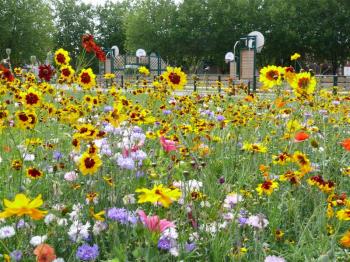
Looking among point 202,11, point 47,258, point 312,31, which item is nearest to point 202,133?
point 47,258

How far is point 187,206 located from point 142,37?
35983 millimetres

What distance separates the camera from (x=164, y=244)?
5.16 feet

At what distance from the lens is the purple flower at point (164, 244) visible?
1.56 m

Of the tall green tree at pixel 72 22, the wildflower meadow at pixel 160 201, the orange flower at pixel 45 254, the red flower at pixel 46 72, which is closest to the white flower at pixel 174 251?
the wildflower meadow at pixel 160 201

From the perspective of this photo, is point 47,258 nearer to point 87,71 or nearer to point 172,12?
point 87,71

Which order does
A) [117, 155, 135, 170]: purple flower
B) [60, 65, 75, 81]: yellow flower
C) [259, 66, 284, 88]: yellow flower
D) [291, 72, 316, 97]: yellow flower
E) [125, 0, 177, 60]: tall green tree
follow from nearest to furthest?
[117, 155, 135, 170]: purple flower → [291, 72, 316, 97]: yellow flower → [60, 65, 75, 81]: yellow flower → [259, 66, 284, 88]: yellow flower → [125, 0, 177, 60]: tall green tree

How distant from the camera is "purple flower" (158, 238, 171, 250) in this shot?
5.13 feet

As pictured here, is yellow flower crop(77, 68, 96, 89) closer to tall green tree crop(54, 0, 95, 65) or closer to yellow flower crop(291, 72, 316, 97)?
yellow flower crop(291, 72, 316, 97)

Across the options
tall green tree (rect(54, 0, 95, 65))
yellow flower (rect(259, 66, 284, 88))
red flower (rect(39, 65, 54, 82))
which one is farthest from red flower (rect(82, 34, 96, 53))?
tall green tree (rect(54, 0, 95, 65))

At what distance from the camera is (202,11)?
35.1 metres

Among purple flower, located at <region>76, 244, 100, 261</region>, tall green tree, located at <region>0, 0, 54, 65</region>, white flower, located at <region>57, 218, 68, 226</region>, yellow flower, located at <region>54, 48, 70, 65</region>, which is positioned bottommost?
purple flower, located at <region>76, 244, 100, 261</region>

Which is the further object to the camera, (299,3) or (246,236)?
(299,3)

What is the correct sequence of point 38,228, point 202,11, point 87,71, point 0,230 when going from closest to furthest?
point 0,230 < point 38,228 < point 87,71 < point 202,11

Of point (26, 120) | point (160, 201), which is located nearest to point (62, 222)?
point (26, 120)
